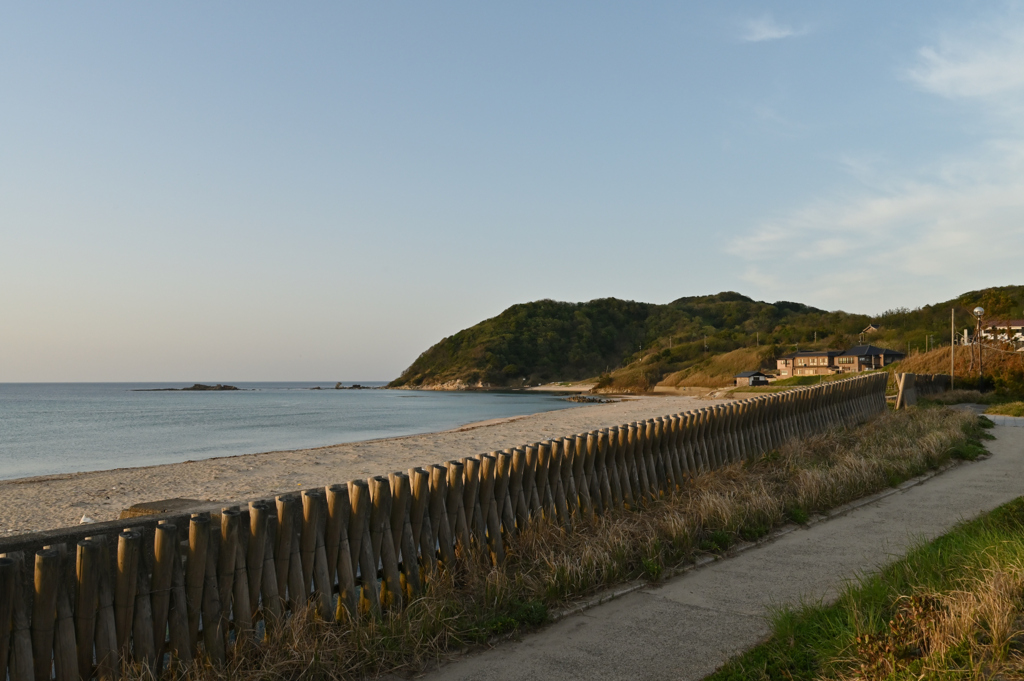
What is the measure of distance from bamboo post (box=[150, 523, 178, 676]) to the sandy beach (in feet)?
28.2

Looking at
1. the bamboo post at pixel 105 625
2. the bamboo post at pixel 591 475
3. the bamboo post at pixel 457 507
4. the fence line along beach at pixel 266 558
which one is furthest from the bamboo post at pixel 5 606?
the bamboo post at pixel 591 475

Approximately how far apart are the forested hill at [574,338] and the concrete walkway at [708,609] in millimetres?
135636

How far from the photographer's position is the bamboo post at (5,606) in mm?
3535

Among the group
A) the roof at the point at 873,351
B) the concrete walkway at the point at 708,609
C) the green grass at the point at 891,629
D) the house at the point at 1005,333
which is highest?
the house at the point at 1005,333

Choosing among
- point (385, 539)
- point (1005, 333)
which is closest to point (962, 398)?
point (1005, 333)

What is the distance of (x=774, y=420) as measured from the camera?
13.1m

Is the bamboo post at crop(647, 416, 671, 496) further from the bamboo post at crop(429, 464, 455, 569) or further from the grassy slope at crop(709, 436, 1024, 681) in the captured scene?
the bamboo post at crop(429, 464, 455, 569)

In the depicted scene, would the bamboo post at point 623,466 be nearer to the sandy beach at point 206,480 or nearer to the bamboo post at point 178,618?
the bamboo post at point 178,618

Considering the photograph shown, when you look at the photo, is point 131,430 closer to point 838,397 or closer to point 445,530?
point 838,397

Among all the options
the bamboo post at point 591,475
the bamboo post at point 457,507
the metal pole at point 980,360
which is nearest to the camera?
the bamboo post at point 457,507

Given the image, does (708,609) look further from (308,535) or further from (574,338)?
(574,338)

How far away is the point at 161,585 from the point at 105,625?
13.0 inches

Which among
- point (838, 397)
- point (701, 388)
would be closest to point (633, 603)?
point (838, 397)

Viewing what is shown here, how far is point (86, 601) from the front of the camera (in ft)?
12.5
